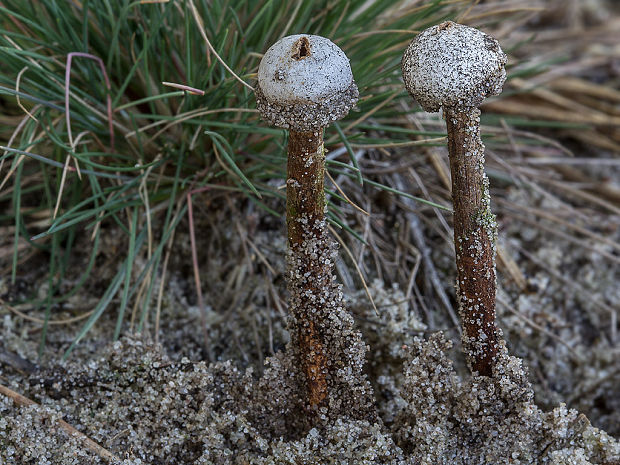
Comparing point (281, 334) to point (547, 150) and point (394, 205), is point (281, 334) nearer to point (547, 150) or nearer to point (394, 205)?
point (394, 205)

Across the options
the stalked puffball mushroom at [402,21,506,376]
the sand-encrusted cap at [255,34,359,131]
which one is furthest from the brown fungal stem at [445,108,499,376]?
the sand-encrusted cap at [255,34,359,131]

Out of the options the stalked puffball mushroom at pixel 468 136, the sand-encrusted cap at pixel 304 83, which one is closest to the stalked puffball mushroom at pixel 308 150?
the sand-encrusted cap at pixel 304 83

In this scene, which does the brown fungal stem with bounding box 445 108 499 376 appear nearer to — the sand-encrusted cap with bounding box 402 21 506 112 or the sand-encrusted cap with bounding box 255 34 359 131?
the sand-encrusted cap with bounding box 402 21 506 112

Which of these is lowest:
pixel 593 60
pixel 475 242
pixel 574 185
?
pixel 475 242

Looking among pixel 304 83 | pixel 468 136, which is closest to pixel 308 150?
pixel 304 83

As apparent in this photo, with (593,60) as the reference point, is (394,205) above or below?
below

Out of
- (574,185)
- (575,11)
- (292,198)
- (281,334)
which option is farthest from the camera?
(575,11)

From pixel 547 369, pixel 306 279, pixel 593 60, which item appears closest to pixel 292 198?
pixel 306 279

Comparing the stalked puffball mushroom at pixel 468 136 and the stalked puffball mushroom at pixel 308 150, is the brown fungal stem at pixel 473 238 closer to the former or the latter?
the stalked puffball mushroom at pixel 468 136

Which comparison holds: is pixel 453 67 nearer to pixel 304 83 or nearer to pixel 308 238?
pixel 304 83
